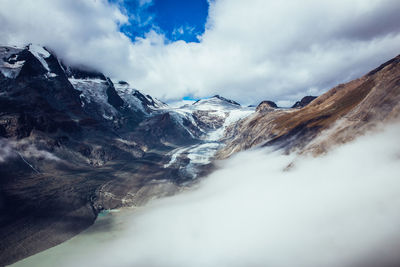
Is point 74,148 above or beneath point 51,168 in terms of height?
above

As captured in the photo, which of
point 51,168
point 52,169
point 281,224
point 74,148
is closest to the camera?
point 281,224

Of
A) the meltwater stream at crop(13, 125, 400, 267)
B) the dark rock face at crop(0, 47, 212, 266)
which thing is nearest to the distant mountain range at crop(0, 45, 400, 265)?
the dark rock face at crop(0, 47, 212, 266)

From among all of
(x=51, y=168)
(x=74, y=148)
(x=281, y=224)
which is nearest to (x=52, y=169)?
(x=51, y=168)

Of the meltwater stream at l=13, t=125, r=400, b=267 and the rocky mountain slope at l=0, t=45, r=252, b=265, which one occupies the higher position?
the rocky mountain slope at l=0, t=45, r=252, b=265

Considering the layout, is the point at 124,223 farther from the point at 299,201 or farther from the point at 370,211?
the point at 370,211

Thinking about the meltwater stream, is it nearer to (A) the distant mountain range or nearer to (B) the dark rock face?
(A) the distant mountain range

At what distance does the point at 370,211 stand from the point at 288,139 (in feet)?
184

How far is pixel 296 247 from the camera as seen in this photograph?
4038 centimetres

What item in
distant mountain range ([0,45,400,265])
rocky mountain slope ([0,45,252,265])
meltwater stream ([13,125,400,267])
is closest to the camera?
meltwater stream ([13,125,400,267])

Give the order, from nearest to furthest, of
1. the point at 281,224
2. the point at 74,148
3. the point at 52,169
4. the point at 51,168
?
the point at 281,224, the point at 52,169, the point at 51,168, the point at 74,148

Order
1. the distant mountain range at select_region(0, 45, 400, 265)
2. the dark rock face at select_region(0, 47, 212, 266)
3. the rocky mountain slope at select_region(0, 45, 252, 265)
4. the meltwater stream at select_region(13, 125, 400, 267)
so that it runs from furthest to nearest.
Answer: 1. the rocky mountain slope at select_region(0, 45, 252, 265)
2. the dark rock face at select_region(0, 47, 212, 266)
3. the distant mountain range at select_region(0, 45, 400, 265)
4. the meltwater stream at select_region(13, 125, 400, 267)

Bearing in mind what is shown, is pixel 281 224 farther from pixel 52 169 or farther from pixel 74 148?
pixel 74 148

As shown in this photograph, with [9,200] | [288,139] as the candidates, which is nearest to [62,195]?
[9,200]

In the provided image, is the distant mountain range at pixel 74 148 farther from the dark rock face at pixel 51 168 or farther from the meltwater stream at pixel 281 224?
the meltwater stream at pixel 281 224
